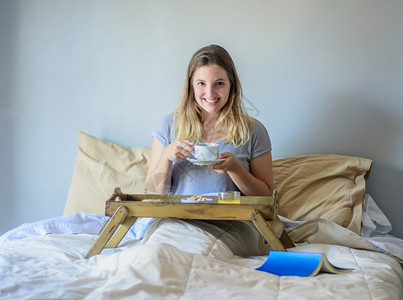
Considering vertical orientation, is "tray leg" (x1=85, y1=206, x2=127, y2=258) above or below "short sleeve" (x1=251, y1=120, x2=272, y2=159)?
below

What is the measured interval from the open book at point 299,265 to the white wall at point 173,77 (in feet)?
2.69

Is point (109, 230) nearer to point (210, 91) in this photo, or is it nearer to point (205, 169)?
point (205, 169)

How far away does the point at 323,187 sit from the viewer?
6.93 feet

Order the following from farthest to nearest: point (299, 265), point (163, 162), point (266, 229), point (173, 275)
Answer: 1. point (163, 162)
2. point (266, 229)
3. point (299, 265)
4. point (173, 275)

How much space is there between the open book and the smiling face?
2.25ft

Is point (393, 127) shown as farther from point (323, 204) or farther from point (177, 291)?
point (177, 291)

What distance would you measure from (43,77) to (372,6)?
1.49 m

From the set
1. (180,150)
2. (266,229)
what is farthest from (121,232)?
(266,229)

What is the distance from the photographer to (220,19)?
2.29 meters

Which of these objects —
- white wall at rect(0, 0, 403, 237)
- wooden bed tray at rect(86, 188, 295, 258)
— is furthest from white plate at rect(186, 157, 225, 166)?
white wall at rect(0, 0, 403, 237)

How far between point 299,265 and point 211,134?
71 cm

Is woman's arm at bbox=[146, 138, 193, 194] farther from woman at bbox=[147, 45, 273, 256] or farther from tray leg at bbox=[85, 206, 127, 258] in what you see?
tray leg at bbox=[85, 206, 127, 258]

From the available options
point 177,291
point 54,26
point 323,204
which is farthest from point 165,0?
point 177,291

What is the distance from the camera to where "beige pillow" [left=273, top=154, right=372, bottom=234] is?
2.04m
